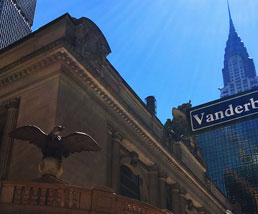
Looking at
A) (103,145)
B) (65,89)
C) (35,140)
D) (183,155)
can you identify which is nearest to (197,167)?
(183,155)

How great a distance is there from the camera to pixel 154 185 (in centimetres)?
3388

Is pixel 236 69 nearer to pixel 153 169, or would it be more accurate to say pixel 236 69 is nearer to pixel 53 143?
pixel 153 169

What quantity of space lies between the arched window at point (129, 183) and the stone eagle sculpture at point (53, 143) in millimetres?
14777

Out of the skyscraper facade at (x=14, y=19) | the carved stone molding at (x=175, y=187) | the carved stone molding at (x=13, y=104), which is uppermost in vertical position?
the skyscraper facade at (x=14, y=19)

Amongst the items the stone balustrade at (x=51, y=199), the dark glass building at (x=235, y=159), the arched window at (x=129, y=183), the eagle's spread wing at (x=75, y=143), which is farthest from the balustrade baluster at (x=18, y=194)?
the dark glass building at (x=235, y=159)

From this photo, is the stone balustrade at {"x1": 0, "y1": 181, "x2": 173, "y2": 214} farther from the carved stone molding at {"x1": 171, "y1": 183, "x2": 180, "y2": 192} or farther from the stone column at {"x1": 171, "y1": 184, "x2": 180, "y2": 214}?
the carved stone molding at {"x1": 171, "y1": 183, "x2": 180, "y2": 192}

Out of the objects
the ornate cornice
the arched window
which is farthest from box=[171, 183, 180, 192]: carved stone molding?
the ornate cornice

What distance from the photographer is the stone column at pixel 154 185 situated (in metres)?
33.1

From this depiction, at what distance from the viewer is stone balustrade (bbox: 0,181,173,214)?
13.5m

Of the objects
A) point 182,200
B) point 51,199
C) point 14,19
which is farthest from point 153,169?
point 14,19

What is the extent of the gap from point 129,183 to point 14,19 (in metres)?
106

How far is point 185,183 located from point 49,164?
27.1 meters

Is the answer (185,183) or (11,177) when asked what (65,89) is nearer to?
(11,177)

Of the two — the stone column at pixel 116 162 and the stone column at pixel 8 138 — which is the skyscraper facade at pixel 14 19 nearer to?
the stone column at pixel 116 162
